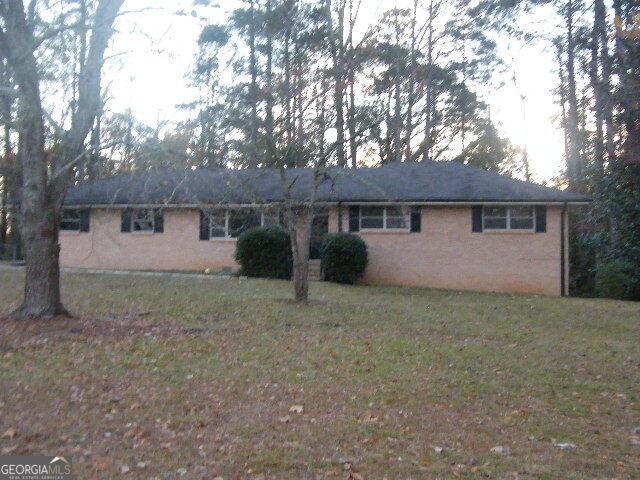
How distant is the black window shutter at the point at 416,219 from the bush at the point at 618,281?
19.6 ft

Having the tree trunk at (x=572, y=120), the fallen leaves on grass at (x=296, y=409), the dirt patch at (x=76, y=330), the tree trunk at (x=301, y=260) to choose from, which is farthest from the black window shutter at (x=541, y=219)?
the fallen leaves on grass at (x=296, y=409)

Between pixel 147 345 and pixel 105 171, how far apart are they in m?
4.34

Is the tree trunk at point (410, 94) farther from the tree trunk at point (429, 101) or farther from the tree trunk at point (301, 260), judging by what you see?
the tree trunk at point (301, 260)

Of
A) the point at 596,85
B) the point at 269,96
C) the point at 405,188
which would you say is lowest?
the point at 405,188

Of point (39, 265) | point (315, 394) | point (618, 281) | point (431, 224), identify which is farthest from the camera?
point (431, 224)

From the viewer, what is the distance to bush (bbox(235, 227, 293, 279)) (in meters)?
24.6

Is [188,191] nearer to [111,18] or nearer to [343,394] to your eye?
[111,18]

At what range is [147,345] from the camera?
11617 mm

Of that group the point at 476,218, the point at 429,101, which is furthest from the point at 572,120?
the point at 476,218

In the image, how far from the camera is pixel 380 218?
2595 centimetres

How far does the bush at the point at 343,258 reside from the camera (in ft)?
79.0

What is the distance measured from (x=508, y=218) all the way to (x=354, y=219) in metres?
4.86

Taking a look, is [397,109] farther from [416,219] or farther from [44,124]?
[44,124]

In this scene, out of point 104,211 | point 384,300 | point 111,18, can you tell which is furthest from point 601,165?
point 111,18
